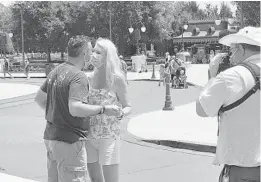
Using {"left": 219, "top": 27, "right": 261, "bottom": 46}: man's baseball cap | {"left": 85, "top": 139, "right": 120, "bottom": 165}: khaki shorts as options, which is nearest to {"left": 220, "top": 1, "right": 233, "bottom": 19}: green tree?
{"left": 85, "top": 139, "right": 120, "bottom": 165}: khaki shorts

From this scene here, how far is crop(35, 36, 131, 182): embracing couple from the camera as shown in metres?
3.75

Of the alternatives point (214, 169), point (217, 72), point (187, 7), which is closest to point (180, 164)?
point (214, 169)

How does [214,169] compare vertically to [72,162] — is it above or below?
below

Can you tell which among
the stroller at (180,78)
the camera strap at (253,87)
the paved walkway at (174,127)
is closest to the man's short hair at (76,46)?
the camera strap at (253,87)

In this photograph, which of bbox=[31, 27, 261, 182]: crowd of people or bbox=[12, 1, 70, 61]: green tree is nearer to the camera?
bbox=[31, 27, 261, 182]: crowd of people

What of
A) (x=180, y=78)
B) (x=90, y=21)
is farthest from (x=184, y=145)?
(x=90, y=21)

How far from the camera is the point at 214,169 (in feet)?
21.9

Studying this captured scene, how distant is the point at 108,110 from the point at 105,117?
35 centimetres

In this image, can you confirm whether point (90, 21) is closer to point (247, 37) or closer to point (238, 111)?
point (247, 37)

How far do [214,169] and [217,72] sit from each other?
392cm

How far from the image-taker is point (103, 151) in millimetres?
4176

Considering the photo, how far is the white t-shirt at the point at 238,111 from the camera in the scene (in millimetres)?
2781

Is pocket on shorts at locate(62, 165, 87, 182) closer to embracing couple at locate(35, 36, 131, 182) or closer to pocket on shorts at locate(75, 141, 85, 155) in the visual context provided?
embracing couple at locate(35, 36, 131, 182)

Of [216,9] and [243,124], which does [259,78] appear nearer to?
[243,124]
